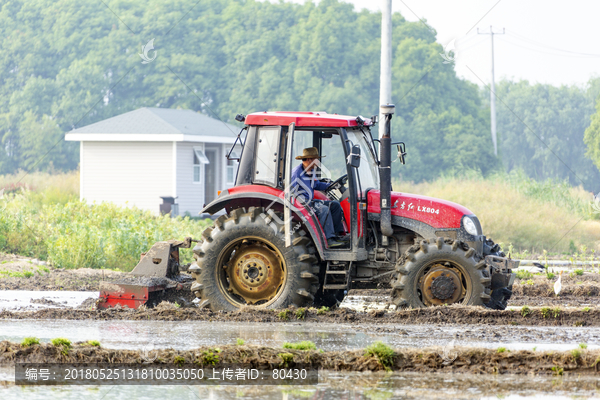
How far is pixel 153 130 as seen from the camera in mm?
32906

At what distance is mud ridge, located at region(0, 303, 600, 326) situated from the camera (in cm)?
905

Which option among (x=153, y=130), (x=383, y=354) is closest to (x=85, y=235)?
(x=383, y=354)

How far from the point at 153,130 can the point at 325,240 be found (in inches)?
956

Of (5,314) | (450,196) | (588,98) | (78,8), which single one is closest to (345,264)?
(5,314)

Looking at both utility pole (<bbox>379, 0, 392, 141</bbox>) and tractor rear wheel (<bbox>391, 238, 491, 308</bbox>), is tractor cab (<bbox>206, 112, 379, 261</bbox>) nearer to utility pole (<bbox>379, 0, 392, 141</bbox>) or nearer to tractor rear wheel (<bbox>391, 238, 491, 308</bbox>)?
tractor rear wheel (<bbox>391, 238, 491, 308</bbox>)

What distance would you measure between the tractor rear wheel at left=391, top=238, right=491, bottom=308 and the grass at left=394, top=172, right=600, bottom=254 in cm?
1279

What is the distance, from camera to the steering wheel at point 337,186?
10.2m

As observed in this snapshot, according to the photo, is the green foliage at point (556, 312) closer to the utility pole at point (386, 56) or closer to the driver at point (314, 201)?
the driver at point (314, 201)

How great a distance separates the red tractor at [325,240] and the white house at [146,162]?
22664mm

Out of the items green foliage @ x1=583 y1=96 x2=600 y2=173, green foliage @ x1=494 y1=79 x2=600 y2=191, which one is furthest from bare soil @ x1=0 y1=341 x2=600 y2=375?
green foliage @ x1=494 y1=79 x2=600 y2=191

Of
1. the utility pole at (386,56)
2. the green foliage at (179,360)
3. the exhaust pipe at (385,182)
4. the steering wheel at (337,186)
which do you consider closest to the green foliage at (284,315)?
the exhaust pipe at (385,182)

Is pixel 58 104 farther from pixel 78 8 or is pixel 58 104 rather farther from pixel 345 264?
pixel 345 264

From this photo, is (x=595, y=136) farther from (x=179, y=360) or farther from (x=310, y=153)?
(x=179, y=360)

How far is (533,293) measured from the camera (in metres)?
12.3
